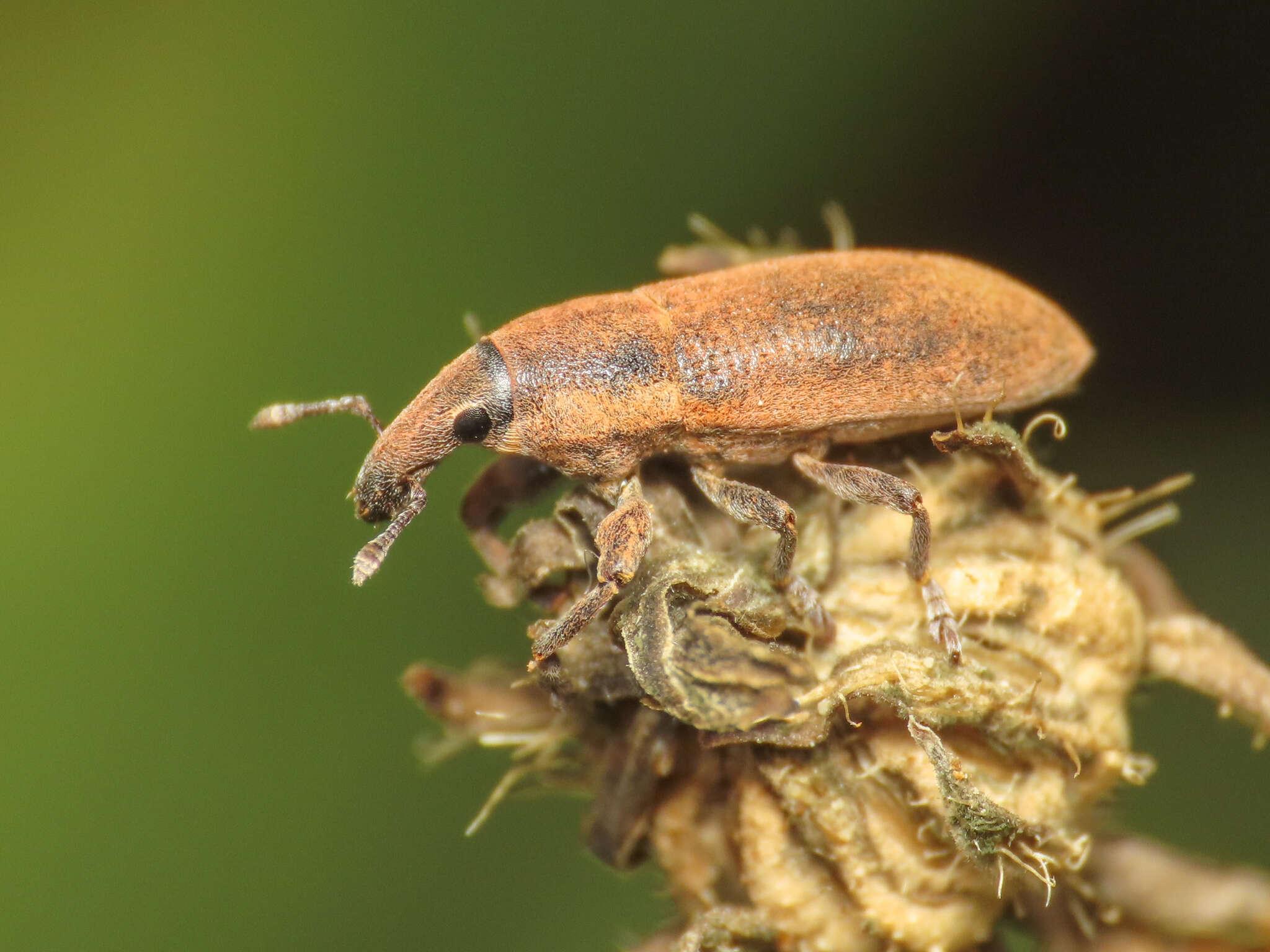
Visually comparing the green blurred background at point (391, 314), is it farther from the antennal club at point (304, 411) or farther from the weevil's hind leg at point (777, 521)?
the weevil's hind leg at point (777, 521)

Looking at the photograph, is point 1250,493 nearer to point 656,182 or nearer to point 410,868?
point 656,182

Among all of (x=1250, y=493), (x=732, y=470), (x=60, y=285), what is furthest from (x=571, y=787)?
(x=1250, y=493)

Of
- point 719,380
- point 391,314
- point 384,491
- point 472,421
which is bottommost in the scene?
point 384,491

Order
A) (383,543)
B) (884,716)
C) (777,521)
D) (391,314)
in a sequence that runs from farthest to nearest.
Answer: (391,314), (383,543), (777,521), (884,716)

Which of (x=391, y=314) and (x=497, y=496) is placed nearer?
(x=497, y=496)

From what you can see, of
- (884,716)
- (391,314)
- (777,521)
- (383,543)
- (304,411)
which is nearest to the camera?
(884,716)

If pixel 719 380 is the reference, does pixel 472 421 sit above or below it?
below

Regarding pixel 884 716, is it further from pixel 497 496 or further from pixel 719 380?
pixel 497 496

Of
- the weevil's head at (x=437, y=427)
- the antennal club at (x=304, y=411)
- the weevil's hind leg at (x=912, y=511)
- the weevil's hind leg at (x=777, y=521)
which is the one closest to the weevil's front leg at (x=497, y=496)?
the weevil's head at (x=437, y=427)

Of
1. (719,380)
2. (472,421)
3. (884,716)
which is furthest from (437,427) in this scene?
(884,716)
